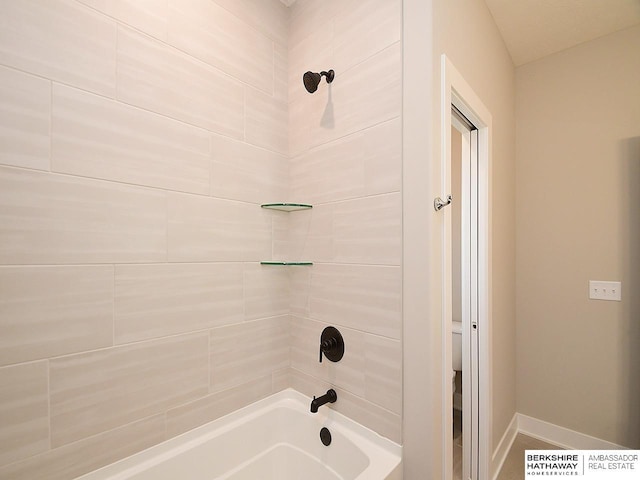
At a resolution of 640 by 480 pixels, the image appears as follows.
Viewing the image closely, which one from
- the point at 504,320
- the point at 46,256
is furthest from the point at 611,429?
the point at 46,256

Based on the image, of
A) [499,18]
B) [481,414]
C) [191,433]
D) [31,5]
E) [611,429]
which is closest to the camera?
[31,5]

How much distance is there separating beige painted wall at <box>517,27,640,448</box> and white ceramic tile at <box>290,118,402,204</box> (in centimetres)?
177

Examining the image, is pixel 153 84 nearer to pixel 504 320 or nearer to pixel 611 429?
pixel 504 320

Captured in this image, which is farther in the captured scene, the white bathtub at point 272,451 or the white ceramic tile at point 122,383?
the white bathtub at point 272,451

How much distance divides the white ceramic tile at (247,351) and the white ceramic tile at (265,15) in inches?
57.2

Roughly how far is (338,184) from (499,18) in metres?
1.58

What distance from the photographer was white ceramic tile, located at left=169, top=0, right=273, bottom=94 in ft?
3.85

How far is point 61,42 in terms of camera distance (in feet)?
2.96

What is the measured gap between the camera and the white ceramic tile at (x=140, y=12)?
3.24ft

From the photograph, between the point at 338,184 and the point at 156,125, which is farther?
the point at 338,184

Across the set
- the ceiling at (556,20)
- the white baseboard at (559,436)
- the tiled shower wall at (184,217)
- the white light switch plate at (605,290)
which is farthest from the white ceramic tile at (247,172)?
the white baseboard at (559,436)

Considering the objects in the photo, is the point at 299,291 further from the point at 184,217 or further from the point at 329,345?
the point at 184,217

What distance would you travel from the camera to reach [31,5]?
86 centimetres

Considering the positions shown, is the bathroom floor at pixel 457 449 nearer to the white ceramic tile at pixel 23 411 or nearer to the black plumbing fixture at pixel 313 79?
the white ceramic tile at pixel 23 411
